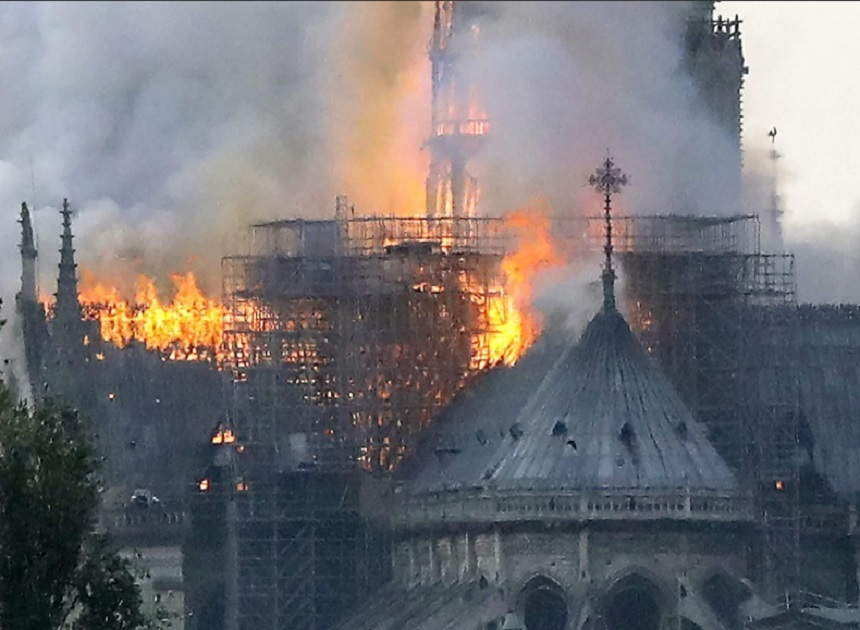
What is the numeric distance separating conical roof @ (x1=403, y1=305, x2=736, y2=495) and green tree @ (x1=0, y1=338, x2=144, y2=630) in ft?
136

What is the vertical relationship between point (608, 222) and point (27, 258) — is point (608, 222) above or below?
above

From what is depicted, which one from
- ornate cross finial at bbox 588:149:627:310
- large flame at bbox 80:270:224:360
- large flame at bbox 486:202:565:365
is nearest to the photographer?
ornate cross finial at bbox 588:149:627:310

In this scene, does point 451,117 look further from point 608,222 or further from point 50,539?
point 50,539

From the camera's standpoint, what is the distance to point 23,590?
108500 mm

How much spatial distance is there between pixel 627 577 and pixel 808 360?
2065 cm

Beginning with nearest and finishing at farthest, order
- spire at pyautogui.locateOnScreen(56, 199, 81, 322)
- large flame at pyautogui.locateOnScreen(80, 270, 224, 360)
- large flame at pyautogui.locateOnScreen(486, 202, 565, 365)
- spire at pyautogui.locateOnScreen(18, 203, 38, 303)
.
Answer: spire at pyautogui.locateOnScreen(18, 203, 38, 303) < large flame at pyautogui.locateOnScreen(486, 202, 565, 365) < spire at pyautogui.locateOnScreen(56, 199, 81, 322) < large flame at pyautogui.locateOnScreen(80, 270, 224, 360)

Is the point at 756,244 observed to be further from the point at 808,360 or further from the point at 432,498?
the point at 432,498

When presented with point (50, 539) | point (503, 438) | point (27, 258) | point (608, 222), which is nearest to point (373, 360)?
point (503, 438)

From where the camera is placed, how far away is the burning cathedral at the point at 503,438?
149125mm

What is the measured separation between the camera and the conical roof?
150m

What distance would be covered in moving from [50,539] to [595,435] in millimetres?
45026

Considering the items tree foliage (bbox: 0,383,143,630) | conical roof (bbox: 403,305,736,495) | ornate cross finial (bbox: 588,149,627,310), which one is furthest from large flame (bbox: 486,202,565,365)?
tree foliage (bbox: 0,383,143,630)

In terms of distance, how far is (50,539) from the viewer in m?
108

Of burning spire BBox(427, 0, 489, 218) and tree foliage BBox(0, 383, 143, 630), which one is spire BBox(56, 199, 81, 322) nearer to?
burning spire BBox(427, 0, 489, 218)
